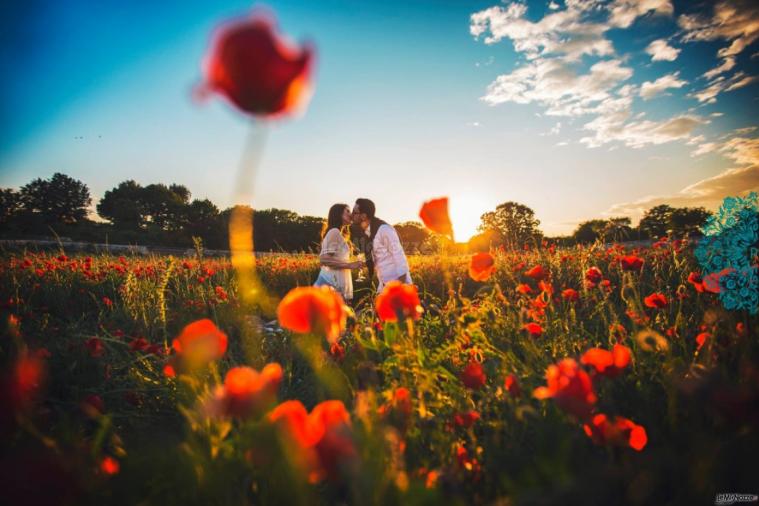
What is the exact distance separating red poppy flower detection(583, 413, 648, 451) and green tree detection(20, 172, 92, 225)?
5104cm

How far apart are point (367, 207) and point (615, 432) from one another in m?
4.22

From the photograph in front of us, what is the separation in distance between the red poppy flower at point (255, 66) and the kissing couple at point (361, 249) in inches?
150

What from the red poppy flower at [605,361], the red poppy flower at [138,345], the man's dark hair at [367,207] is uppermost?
the man's dark hair at [367,207]

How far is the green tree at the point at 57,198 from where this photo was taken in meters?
39.3

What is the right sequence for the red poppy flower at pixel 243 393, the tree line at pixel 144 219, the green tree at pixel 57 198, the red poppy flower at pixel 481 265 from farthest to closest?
1. the green tree at pixel 57 198
2. the tree line at pixel 144 219
3. the red poppy flower at pixel 481 265
4. the red poppy flower at pixel 243 393

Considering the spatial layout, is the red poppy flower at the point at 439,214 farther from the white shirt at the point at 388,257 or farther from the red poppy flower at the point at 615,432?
the white shirt at the point at 388,257

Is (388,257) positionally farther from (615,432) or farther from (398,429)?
(615,432)

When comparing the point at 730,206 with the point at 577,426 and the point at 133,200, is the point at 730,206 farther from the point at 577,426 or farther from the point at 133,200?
the point at 133,200

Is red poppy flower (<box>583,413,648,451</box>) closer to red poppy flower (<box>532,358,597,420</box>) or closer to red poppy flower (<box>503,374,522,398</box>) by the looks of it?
red poppy flower (<box>532,358,597,420</box>)

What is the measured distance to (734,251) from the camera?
2.27 m

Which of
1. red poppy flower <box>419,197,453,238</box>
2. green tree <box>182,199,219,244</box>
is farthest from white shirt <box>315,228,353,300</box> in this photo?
green tree <box>182,199,219,244</box>

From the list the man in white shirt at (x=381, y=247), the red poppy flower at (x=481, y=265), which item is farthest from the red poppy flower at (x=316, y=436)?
the man in white shirt at (x=381, y=247)

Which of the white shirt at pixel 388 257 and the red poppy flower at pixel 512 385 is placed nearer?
the red poppy flower at pixel 512 385

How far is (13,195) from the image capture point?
3762cm
